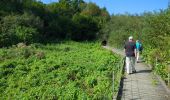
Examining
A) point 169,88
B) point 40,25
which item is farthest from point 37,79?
point 40,25

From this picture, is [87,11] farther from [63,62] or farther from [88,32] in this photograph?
[63,62]

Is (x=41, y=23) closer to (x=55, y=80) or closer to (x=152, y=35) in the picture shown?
(x=152, y=35)

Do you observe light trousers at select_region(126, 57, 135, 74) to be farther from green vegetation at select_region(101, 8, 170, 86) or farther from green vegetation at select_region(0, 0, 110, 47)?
green vegetation at select_region(0, 0, 110, 47)

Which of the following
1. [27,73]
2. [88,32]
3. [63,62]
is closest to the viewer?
[27,73]

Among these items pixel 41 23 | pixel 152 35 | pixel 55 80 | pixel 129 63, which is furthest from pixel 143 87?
pixel 41 23

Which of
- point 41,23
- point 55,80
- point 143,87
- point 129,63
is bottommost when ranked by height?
point 55,80

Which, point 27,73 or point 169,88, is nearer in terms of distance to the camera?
point 169,88

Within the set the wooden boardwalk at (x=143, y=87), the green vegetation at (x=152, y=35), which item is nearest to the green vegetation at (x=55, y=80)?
the wooden boardwalk at (x=143, y=87)

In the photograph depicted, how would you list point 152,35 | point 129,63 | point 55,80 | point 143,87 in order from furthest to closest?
point 152,35
point 55,80
point 129,63
point 143,87

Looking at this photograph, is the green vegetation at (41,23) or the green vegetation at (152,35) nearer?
the green vegetation at (152,35)

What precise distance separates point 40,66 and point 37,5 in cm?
3876

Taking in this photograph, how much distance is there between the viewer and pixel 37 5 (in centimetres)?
6594

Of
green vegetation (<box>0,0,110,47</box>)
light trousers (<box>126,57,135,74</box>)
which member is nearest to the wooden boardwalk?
light trousers (<box>126,57,135,74</box>)

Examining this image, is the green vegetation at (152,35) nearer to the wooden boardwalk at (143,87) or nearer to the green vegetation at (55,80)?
the wooden boardwalk at (143,87)
